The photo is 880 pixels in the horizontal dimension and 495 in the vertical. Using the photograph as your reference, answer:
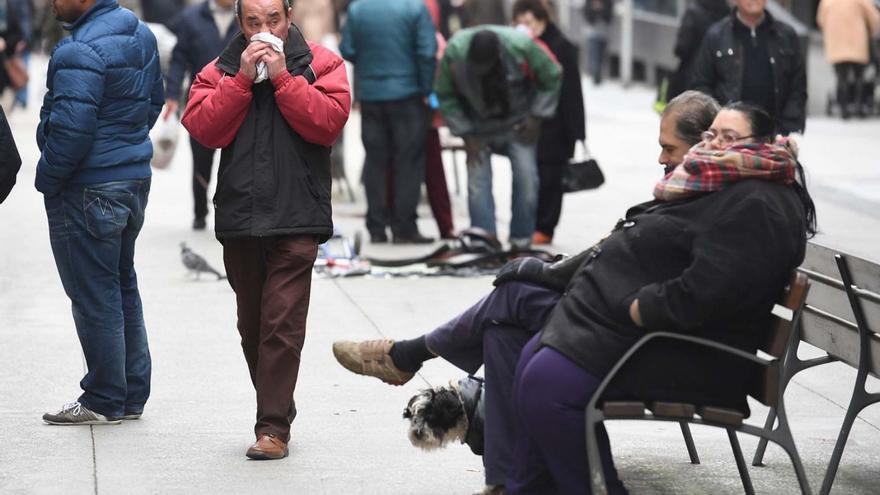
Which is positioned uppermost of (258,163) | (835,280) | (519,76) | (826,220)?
(258,163)

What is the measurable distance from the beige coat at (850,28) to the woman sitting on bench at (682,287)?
1399 cm

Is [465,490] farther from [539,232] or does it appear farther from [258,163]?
[539,232]

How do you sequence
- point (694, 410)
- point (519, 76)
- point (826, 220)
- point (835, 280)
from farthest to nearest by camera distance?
point (826, 220), point (519, 76), point (835, 280), point (694, 410)

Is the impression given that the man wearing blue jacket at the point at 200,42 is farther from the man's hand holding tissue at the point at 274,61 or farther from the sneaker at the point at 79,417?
the man's hand holding tissue at the point at 274,61

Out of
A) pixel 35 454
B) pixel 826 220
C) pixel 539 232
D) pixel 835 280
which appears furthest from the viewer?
Result: pixel 826 220

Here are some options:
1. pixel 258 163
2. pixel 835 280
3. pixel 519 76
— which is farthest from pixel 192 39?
pixel 835 280

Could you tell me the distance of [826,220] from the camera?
12.1m

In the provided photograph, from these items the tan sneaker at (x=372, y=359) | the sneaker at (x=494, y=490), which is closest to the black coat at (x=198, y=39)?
the tan sneaker at (x=372, y=359)

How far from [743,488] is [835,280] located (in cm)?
73

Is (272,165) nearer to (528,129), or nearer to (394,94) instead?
(528,129)

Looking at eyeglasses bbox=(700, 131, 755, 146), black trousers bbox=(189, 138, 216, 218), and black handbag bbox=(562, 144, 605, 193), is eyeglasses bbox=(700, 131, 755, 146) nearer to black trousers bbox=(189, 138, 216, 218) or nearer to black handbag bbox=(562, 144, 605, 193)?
black handbag bbox=(562, 144, 605, 193)

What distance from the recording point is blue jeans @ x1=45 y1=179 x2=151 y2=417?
5746 mm

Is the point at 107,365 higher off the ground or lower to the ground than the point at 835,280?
lower

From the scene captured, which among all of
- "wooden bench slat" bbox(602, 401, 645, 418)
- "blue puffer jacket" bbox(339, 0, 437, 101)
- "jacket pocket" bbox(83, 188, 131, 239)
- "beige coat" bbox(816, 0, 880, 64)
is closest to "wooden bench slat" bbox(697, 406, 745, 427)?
"wooden bench slat" bbox(602, 401, 645, 418)
